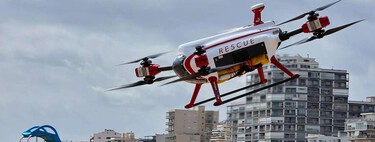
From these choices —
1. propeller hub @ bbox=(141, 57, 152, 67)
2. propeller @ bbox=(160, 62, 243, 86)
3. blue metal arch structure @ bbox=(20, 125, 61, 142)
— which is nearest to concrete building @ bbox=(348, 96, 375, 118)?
blue metal arch structure @ bbox=(20, 125, 61, 142)

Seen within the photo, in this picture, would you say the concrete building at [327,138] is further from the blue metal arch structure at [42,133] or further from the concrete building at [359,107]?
the blue metal arch structure at [42,133]

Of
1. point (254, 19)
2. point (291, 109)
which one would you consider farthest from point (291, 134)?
point (254, 19)

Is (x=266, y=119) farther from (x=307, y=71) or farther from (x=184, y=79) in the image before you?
(x=184, y=79)

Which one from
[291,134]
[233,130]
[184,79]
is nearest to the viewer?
[184,79]

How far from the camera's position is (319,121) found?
604ft

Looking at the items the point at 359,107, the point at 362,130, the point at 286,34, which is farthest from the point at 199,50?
the point at 359,107

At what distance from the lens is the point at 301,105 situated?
605 feet

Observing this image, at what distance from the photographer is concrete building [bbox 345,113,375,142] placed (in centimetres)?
16238

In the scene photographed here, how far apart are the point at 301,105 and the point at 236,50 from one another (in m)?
132

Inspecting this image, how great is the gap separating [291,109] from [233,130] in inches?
593

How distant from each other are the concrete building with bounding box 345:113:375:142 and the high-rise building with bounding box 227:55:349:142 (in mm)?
16174

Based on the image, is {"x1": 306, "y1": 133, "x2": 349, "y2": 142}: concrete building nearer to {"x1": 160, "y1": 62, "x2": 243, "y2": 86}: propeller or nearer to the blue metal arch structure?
the blue metal arch structure

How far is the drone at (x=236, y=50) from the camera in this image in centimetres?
5278

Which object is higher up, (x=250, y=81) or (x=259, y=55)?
(x=250, y=81)
